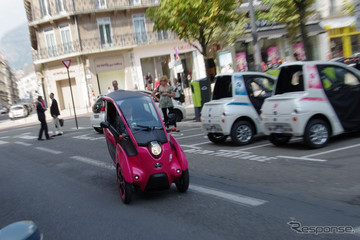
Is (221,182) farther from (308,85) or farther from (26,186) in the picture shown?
(26,186)

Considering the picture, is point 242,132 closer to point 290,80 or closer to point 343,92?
point 290,80

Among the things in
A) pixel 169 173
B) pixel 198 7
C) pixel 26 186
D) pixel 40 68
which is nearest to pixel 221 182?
pixel 169 173

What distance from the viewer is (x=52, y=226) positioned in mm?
4984

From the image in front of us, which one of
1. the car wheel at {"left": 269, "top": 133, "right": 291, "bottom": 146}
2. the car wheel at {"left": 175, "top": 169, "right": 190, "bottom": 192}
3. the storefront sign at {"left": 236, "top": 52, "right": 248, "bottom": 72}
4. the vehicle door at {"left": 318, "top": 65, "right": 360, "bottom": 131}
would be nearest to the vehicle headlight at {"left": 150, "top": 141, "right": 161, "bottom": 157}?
the car wheel at {"left": 175, "top": 169, "right": 190, "bottom": 192}

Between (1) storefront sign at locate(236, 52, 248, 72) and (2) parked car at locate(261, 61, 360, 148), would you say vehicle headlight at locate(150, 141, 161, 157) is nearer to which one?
(2) parked car at locate(261, 61, 360, 148)

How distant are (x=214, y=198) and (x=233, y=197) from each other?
274 mm

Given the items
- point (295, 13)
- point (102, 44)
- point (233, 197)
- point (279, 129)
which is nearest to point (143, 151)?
point (233, 197)

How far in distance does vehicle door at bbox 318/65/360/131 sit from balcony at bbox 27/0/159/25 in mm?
31407

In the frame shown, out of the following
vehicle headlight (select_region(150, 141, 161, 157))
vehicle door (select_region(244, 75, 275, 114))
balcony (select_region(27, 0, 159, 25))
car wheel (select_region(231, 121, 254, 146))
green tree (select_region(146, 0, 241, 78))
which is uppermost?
balcony (select_region(27, 0, 159, 25))

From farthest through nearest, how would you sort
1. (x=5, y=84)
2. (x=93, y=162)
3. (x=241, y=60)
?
1. (x=5, y=84)
2. (x=241, y=60)
3. (x=93, y=162)

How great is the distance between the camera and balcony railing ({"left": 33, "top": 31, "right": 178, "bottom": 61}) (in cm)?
3678

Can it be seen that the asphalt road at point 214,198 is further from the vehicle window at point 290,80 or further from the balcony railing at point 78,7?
the balcony railing at point 78,7

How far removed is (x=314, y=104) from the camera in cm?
820

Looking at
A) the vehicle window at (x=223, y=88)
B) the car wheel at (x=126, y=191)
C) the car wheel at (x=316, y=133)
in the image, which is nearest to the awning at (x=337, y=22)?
the vehicle window at (x=223, y=88)
